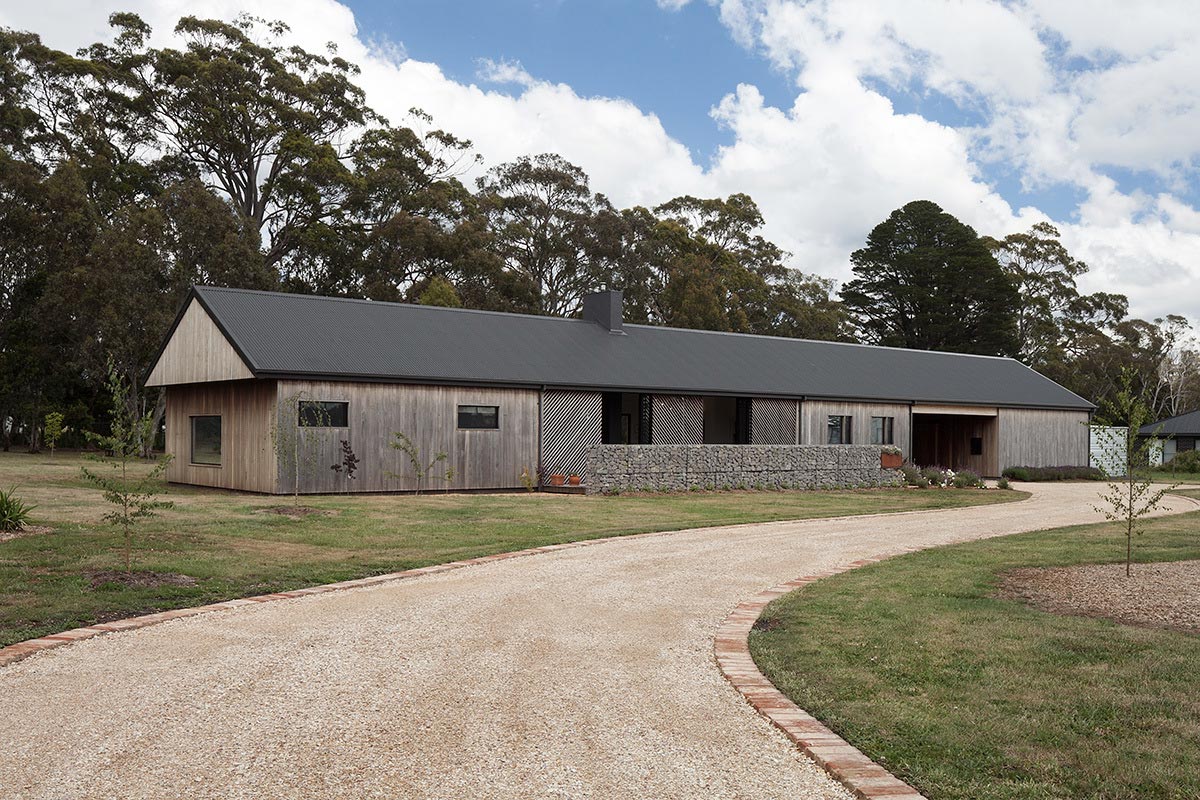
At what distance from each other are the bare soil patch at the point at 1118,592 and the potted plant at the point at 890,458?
16.0m

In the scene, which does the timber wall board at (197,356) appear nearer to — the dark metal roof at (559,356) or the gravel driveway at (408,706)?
the dark metal roof at (559,356)

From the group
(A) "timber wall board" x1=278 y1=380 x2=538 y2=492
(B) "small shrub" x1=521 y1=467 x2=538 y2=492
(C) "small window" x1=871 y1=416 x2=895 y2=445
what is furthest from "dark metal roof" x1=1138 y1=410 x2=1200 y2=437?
(A) "timber wall board" x1=278 y1=380 x2=538 y2=492

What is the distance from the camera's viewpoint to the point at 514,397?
78.9ft

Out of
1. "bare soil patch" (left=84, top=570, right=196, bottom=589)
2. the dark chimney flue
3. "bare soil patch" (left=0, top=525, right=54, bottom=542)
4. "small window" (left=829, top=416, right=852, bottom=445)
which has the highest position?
the dark chimney flue

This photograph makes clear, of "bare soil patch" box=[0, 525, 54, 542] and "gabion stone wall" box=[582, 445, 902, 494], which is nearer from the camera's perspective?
"bare soil patch" box=[0, 525, 54, 542]

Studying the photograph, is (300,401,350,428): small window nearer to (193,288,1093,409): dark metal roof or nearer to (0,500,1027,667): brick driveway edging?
(193,288,1093,409): dark metal roof

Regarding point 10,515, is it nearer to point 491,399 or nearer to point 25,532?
point 25,532

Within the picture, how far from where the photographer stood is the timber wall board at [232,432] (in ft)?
69.9

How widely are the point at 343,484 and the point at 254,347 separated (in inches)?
140

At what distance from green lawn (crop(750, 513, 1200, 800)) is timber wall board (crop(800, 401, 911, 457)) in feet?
68.4

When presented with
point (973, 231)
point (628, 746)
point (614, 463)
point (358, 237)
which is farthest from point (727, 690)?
point (973, 231)

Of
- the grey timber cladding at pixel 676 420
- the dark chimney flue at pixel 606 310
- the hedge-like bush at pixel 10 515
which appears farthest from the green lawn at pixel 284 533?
the dark chimney flue at pixel 606 310

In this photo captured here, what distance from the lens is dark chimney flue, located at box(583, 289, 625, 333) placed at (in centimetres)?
3047

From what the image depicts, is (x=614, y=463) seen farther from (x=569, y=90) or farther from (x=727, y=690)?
(x=727, y=690)
